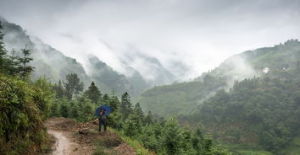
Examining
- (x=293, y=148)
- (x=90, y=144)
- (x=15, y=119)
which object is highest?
(x=15, y=119)

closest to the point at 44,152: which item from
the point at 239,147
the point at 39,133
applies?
the point at 39,133

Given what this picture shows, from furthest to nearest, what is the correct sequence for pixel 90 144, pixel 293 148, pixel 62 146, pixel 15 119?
pixel 293 148, pixel 90 144, pixel 62 146, pixel 15 119

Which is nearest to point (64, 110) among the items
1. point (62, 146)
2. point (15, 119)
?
point (62, 146)

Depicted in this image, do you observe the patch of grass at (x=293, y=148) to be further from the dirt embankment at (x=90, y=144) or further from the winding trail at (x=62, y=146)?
the winding trail at (x=62, y=146)

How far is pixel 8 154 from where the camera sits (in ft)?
31.3

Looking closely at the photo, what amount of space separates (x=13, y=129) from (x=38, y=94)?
6294 millimetres

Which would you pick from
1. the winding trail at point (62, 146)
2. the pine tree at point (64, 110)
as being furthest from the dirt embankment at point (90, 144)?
the pine tree at point (64, 110)

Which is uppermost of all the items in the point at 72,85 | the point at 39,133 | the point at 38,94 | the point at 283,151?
the point at 72,85

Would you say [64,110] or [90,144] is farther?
[64,110]

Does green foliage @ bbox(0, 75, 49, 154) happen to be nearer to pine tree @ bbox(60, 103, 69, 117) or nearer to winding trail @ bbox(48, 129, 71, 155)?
winding trail @ bbox(48, 129, 71, 155)

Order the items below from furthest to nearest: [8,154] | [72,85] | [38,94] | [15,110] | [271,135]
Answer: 1. [271,135]
2. [72,85]
3. [38,94]
4. [15,110]
5. [8,154]

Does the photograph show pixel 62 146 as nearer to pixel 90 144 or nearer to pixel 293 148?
pixel 90 144

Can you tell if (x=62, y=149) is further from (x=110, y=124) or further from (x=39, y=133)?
(x=110, y=124)

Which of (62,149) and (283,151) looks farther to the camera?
(283,151)
